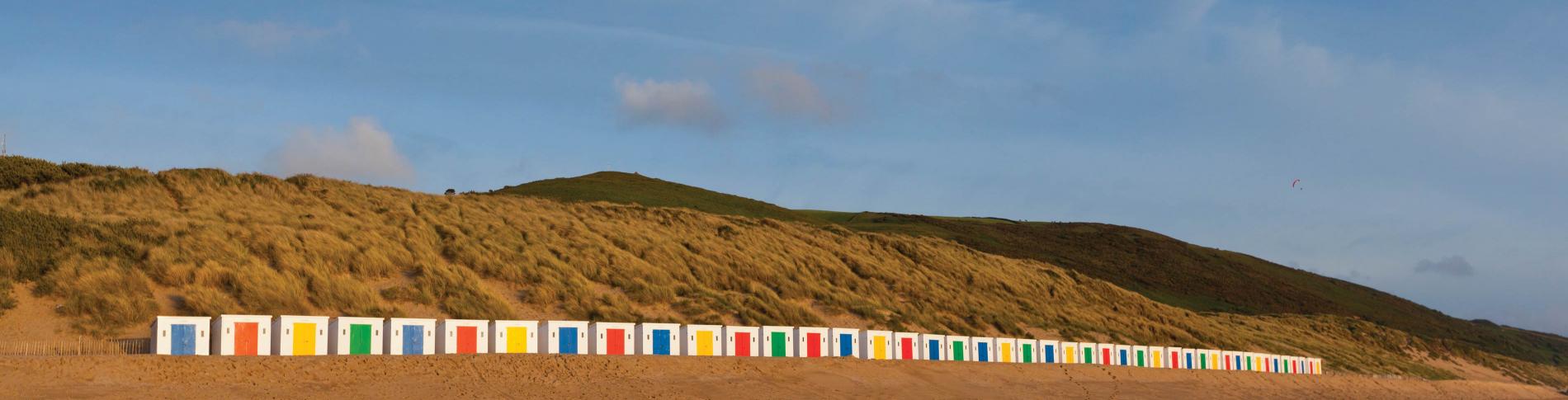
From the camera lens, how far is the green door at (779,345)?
35.1 metres

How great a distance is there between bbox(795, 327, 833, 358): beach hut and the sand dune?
→ 0.56 meters

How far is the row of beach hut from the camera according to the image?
84.6 ft

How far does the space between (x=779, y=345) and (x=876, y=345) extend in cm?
351

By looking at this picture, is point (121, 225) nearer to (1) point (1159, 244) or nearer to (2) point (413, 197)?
(2) point (413, 197)

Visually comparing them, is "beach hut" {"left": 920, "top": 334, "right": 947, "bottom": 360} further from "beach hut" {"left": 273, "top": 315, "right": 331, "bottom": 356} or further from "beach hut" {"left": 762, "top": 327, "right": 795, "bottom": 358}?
"beach hut" {"left": 273, "top": 315, "right": 331, "bottom": 356}

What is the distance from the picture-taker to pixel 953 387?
35.3 meters

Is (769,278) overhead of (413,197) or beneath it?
beneath

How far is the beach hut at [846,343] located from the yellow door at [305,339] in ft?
48.9

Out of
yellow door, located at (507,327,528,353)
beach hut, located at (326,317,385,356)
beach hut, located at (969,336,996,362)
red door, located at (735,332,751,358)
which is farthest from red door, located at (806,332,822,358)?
beach hut, located at (326,317,385,356)

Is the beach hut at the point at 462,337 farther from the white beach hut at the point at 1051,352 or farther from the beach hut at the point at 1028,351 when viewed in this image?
the white beach hut at the point at 1051,352

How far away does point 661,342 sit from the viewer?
32.5m

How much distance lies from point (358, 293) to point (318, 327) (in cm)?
959

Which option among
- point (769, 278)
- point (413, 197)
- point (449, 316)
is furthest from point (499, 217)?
point (449, 316)

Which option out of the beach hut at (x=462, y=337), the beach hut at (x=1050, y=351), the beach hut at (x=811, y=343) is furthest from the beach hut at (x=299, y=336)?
the beach hut at (x=1050, y=351)
